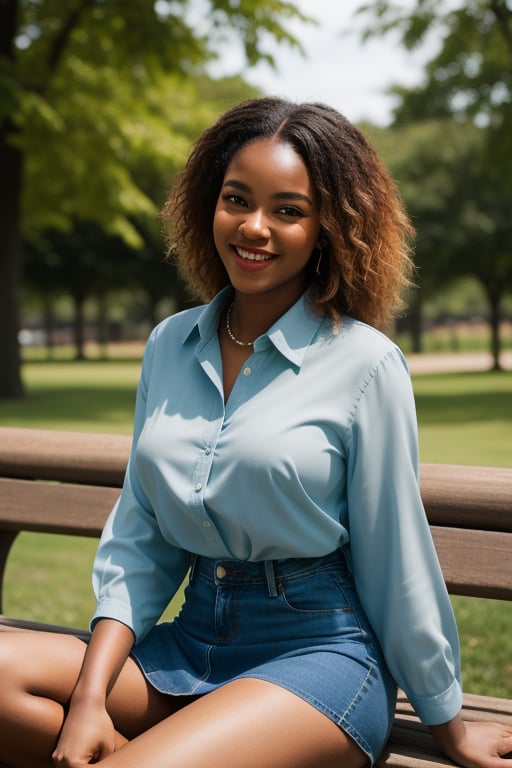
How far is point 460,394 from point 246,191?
1780 cm

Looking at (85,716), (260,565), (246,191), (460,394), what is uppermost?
(246,191)

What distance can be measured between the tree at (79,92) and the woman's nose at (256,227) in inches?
504

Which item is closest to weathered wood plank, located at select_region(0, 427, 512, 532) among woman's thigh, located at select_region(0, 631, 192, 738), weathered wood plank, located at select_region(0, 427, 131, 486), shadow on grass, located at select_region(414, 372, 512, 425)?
weathered wood plank, located at select_region(0, 427, 131, 486)

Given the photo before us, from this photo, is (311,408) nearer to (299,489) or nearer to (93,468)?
(299,489)

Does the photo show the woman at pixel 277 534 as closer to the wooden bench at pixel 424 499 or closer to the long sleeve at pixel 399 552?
the long sleeve at pixel 399 552

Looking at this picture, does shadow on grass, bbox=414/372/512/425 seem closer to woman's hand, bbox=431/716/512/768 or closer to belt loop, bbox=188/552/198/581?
belt loop, bbox=188/552/198/581

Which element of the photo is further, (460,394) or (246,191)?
(460,394)

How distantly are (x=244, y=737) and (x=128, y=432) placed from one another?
9997 millimetres

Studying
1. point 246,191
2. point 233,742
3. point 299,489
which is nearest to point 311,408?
point 299,489

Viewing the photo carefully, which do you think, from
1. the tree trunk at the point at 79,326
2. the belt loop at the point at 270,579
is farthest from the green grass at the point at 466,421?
the tree trunk at the point at 79,326

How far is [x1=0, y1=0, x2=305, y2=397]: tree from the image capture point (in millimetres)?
15617

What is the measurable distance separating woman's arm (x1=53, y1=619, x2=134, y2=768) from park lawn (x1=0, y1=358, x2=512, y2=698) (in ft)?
7.27

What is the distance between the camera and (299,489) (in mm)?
2219

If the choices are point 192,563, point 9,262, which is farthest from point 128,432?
point 192,563
